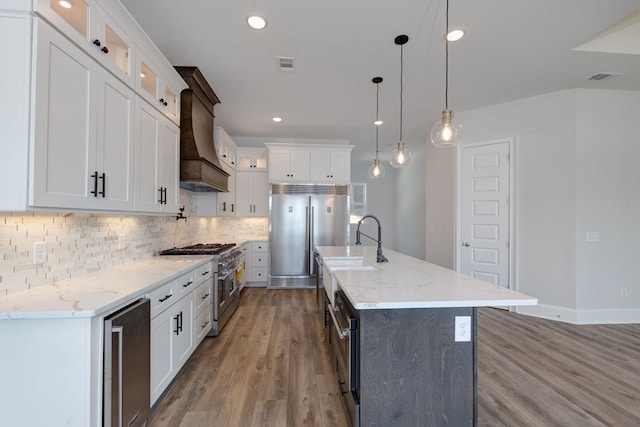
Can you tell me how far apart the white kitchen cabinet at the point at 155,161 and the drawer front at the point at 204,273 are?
0.62 metres

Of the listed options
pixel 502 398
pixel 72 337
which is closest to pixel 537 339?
pixel 502 398

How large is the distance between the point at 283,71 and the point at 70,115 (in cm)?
202

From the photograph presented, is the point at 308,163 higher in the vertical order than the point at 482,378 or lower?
higher

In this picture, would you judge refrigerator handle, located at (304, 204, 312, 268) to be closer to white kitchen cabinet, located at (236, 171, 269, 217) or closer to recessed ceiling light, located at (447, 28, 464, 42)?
white kitchen cabinet, located at (236, 171, 269, 217)

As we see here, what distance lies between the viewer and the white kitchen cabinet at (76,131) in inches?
49.1

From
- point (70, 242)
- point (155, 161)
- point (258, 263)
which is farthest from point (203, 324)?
point (258, 263)

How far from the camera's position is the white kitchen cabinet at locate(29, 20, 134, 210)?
4.09 ft

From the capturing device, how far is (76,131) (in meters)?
1.43

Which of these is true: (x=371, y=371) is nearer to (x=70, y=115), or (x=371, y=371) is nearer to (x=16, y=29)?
(x=70, y=115)

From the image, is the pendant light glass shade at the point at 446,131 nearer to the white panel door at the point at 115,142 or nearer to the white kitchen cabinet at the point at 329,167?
the white panel door at the point at 115,142

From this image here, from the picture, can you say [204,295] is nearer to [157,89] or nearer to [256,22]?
[157,89]

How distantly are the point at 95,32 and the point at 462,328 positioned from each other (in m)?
2.64

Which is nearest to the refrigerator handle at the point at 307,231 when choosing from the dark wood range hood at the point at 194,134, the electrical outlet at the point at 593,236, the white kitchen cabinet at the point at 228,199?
the white kitchen cabinet at the point at 228,199

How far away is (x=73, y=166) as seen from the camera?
142 centimetres
